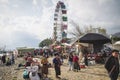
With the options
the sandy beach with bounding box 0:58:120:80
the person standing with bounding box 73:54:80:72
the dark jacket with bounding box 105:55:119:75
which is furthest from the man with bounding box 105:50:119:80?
the person standing with bounding box 73:54:80:72

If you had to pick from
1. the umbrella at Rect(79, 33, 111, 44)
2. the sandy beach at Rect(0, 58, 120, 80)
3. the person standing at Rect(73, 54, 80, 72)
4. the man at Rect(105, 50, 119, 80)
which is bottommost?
the sandy beach at Rect(0, 58, 120, 80)

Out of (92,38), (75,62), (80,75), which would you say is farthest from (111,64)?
(92,38)

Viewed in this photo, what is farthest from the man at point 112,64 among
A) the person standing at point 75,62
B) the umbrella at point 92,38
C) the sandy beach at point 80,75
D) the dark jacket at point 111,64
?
the umbrella at point 92,38

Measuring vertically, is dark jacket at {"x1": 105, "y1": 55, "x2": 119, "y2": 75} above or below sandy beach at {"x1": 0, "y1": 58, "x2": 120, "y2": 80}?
above

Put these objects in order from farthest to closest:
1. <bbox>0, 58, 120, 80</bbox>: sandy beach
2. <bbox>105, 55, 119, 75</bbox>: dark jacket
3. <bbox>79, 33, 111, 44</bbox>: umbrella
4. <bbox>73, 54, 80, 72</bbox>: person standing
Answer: <bbox>79, 33, 111, 44</bbox>: umbrella
<bbox>73, 54, 80, 72</bbox>: person standing
<bbox>0, 58, 120, 80</bbox>: sandy beach
<bbox>105, 55, 119, 75</bbox>: dark jacket

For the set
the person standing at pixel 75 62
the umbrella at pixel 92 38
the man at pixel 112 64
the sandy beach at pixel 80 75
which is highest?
the umbrella at pixel 92 38

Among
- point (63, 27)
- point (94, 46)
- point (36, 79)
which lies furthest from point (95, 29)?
point (36, 79)

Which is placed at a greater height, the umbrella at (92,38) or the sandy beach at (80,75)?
the umbrella at (92,38)

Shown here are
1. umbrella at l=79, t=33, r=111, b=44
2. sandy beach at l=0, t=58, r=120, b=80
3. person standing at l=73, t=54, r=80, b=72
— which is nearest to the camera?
sandy beach at l=0, t=58, r=120, b=80

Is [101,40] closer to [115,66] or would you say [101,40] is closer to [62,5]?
[115,66]

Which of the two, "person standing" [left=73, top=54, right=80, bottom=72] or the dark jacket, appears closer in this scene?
the dark jacket

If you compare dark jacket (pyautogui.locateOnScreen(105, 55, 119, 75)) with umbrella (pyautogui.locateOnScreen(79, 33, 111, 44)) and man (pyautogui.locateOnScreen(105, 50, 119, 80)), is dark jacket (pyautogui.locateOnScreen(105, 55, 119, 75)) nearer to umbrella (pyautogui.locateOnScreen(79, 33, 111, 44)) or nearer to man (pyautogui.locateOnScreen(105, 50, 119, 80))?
man (pyautogui.locateOnScreen(105, 50, 119, 80))

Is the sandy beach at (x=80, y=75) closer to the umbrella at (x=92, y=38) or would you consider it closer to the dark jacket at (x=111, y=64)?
the umbrella at (x=92, y=38)

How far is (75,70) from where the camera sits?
22422 millimetres
